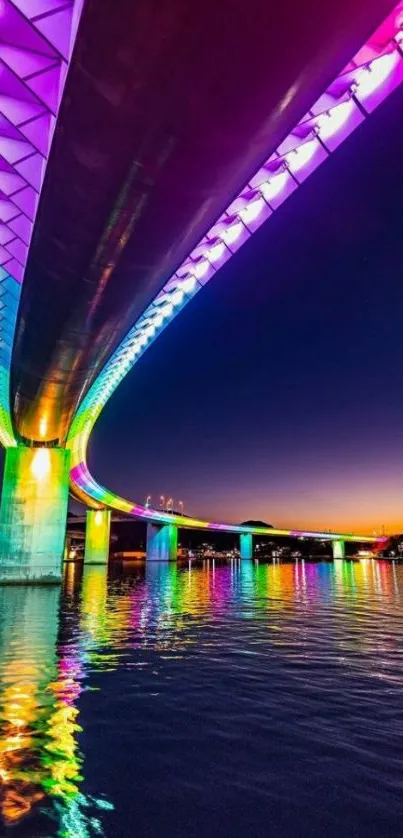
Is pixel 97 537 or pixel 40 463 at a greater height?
pixel 40 463

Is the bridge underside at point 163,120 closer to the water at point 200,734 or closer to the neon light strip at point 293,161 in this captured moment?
the neon light strip at point 293,161

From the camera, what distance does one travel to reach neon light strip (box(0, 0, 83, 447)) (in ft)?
29.3

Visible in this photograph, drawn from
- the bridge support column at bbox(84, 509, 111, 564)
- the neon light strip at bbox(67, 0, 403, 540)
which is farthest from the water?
the bridge support column at bbox(84, 509, 111, 564)

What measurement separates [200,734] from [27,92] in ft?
41.4

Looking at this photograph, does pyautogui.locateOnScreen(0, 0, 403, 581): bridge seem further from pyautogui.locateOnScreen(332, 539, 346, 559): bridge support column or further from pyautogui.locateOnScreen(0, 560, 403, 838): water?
pyautogui.locateOnScreen(332, 539, 346, 559): bridge support column

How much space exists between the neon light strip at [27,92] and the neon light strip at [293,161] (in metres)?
4.52

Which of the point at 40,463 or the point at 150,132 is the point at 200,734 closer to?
the point at 150,132

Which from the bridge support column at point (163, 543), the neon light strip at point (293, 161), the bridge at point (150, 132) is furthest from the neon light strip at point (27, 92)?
the bridge support column at point (163, 543)

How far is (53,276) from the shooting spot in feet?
48.5

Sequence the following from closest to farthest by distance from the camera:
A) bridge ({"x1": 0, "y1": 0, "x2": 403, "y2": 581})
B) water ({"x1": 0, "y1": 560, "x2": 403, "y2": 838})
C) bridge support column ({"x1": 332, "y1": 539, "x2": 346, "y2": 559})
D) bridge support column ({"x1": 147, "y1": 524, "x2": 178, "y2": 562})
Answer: water ({"x1": 0, "y1": 560, "x2": 403, "y2": 838}), bridge ({"x1": 0, "y1": 0, "x2": 403, "y2": 581}), bridge support column ({"x1": 147, "y1": 524, "x2": 178, "y2": 562}), bridge support column ({"x1": 332, "y1": 539, "x2": 346, "y2": 559})

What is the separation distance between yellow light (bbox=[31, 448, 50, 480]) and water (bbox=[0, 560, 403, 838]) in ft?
74.6

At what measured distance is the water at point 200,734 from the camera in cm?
526

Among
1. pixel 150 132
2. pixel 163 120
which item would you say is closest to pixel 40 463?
pixel 150 132

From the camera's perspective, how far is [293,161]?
14.6 meters
